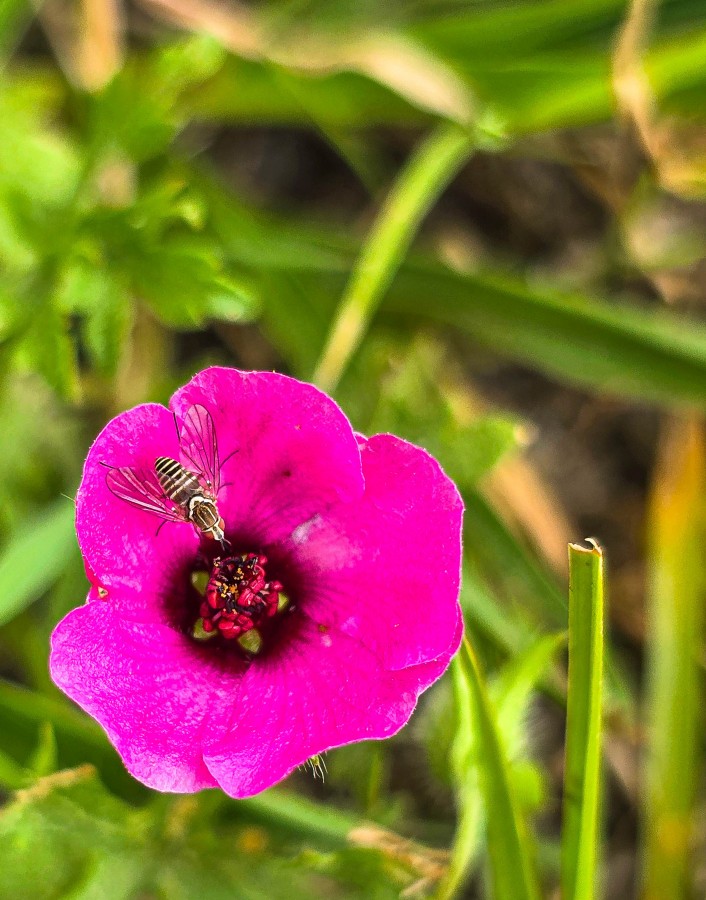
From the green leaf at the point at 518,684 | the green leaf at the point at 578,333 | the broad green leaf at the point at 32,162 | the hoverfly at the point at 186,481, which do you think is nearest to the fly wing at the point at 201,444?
the hoverfly at the point at 186,481

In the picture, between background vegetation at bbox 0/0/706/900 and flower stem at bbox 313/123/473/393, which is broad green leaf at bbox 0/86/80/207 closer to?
background vegetation at bbox 0/0/706/900

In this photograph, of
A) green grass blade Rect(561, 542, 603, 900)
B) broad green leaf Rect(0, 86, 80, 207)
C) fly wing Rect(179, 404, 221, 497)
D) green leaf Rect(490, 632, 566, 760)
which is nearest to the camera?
green grass blade Rect(561, 542, 603, 900)

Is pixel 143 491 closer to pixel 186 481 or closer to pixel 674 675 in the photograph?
pixel 186 481

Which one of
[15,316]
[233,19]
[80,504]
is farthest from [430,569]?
[233,19]

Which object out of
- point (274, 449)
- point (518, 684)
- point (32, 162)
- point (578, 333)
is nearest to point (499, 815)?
point (518, 684)

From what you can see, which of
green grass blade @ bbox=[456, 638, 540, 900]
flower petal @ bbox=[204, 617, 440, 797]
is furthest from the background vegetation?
flower petal @ bbox=[204, 617, 440, 797]

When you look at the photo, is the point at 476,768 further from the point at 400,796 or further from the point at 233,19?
the point at 233,19
